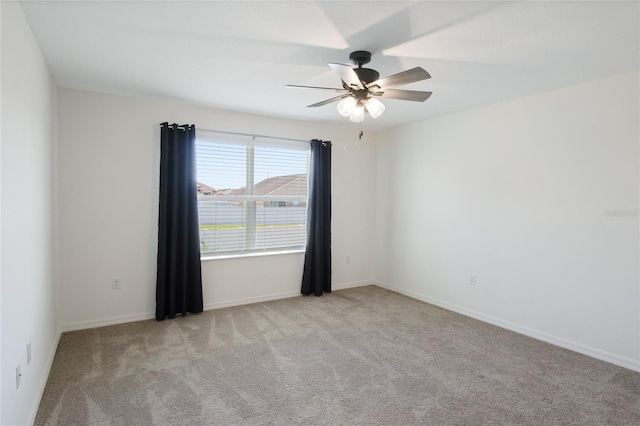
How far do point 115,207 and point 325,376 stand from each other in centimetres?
269

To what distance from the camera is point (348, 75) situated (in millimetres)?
2227

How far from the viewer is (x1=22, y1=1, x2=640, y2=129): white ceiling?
1926mm

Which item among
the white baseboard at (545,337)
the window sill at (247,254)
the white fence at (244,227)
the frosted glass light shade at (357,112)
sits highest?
the frosted glass light shade at (357,112)

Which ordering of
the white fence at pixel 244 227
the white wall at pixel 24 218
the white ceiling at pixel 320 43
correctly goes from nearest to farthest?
the white wall at pixel 24 218 → the white ceiling at pixel 320 43 → the white fence at pixel 244 227

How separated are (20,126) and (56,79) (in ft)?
4.92

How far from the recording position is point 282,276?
15.3ft

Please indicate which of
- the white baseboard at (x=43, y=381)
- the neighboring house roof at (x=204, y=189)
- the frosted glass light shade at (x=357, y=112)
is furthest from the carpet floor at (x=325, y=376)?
the frosted glass light shade at (x=357, y=112)

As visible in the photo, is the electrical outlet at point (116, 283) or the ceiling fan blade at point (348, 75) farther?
the electrical outlet at point (116, 283)

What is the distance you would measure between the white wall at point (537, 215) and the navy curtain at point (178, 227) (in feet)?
9.12

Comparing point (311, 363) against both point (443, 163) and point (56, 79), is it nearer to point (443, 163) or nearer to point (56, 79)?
point (443, 163)

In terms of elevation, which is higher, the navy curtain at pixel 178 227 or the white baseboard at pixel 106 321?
the navy curtain at pixel 178 227

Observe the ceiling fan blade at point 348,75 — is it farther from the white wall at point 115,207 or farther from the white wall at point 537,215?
the white wall at point 115,207

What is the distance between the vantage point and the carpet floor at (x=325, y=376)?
219cm

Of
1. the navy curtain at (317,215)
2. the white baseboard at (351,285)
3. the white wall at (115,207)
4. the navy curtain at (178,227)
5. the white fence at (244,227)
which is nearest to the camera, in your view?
the white wall at (115,207)
